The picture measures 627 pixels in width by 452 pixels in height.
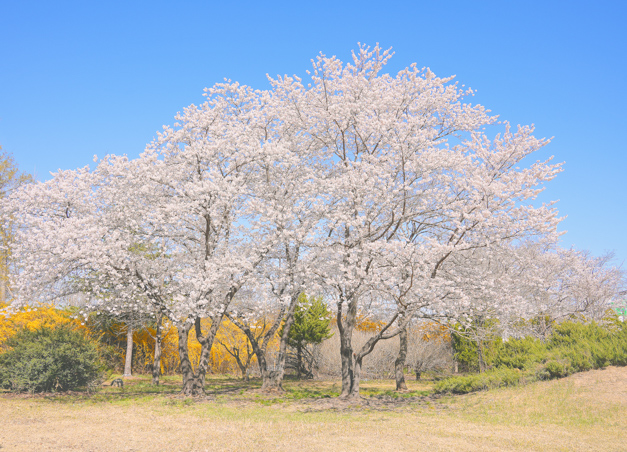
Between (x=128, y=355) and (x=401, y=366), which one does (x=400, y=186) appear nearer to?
(x=401, y=366)

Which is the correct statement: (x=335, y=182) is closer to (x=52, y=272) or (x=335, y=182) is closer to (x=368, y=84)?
(x=368, y=84)

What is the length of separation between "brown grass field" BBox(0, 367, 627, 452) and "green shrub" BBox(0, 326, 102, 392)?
1.62ft

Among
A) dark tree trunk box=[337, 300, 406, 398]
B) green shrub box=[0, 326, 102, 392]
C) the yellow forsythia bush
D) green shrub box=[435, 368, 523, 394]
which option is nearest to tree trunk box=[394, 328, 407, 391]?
green shrub box=[435, 368, 523, 394]

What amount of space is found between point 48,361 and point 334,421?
9034 millimetres

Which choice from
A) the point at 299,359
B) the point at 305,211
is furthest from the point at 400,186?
the point at 299,359

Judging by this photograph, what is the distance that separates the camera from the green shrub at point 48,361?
13.2m

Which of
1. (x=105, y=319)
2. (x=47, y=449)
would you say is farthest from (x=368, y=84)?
(x=105, y=319)

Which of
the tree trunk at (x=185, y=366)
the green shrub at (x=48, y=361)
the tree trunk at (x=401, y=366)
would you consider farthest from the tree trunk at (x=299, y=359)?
the green shrub at (x=48, y=361)

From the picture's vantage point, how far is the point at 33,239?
501 inches

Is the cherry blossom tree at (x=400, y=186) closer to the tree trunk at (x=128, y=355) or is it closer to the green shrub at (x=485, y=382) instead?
the green shrub at (x=485, y=382)

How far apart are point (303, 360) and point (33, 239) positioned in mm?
15278

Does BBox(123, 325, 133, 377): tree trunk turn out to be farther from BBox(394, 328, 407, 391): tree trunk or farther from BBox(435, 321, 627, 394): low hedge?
BBox(435, 321, 627, 394): low hedge

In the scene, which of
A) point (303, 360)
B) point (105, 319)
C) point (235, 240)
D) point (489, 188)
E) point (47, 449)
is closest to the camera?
point (47, 449)

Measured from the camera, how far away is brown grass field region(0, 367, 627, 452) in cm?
790
